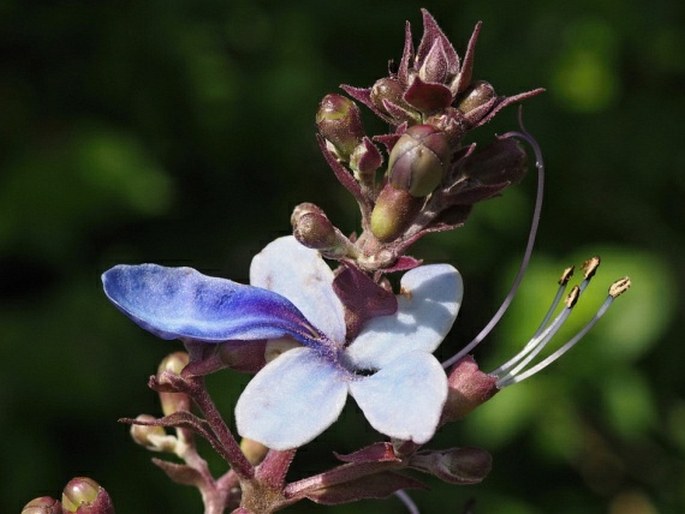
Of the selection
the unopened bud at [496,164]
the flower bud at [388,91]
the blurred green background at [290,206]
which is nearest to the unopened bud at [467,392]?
the unopened bud at [496,164]

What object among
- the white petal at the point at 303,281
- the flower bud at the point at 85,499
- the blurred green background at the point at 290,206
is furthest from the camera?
the blurred green background at the point at 290,206

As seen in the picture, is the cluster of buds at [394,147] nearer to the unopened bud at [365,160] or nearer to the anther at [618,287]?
the unopened bud at [365,160]

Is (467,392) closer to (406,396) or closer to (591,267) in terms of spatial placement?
(406,396)

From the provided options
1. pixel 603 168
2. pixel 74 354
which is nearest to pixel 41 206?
pixel 74 354

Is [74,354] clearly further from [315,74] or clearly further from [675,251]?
[675,251]

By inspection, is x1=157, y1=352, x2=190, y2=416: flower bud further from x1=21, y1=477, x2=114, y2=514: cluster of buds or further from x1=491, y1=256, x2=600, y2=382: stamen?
x1=491, y1=256, x2=600, y2=382: stamen
